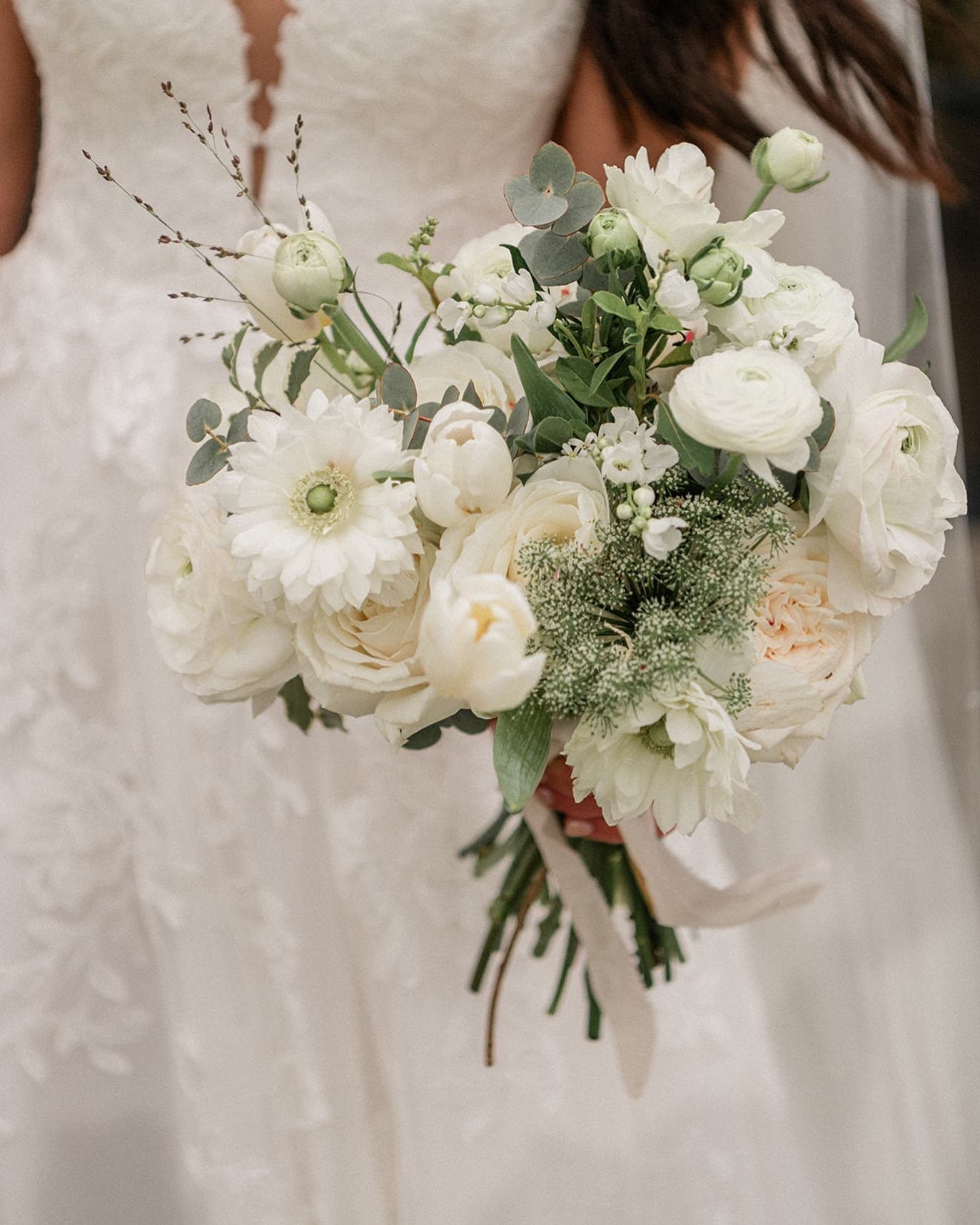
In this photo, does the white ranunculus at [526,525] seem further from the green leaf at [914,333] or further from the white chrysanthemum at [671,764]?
the green leaf at [914,333]

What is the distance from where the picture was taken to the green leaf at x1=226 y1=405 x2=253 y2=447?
1.82ft

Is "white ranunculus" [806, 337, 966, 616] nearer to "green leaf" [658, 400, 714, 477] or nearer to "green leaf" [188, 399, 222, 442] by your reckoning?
"green leaf" [658, 400, 714, 477]

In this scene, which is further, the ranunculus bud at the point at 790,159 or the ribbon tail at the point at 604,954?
the ribbon tail at the point at 604,954

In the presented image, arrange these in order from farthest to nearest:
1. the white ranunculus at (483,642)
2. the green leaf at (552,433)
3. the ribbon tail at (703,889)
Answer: the ribbon tail at (703,889)
the green leaf at (552,433)
the white ranunculus at (483,642)

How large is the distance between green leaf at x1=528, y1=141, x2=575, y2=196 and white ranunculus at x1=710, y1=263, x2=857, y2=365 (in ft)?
0.33

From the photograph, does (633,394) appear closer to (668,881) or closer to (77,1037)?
(668,881)

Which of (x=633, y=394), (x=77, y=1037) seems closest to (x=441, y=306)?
(x=633, y=394)

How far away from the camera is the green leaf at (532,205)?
510mm

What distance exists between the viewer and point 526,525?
496mm

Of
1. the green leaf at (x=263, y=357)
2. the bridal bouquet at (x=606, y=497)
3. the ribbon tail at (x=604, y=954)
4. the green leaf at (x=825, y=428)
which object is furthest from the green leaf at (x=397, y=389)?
the ribbon tail at (x=604, y=954)

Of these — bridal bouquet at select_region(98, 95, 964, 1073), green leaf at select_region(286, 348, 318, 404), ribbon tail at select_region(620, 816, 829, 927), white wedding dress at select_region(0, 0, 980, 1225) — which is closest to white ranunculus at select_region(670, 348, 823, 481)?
bridal bouquet at select_region(98, 95, 964, 1073)

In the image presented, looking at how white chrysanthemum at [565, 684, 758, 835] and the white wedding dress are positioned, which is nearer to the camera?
white chrysanthemum at [565, 684, 758, 835]

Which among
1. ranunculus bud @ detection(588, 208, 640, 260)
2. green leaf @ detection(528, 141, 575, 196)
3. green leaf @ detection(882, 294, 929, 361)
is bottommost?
green leaf @ detection(882, 294, 929, 361)

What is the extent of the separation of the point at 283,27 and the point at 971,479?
2.06m
